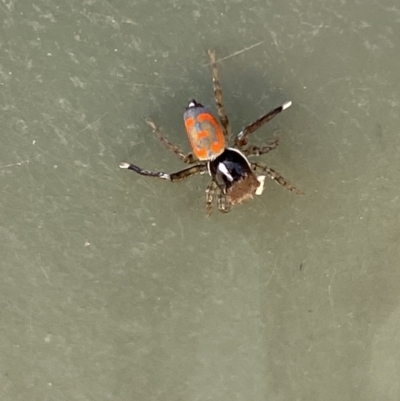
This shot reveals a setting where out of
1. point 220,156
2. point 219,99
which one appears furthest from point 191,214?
point 219,99

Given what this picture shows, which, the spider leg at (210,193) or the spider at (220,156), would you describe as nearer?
the spider at (220,156)

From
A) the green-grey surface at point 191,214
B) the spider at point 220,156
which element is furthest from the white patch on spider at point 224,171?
the green-grey surface at point 191,214

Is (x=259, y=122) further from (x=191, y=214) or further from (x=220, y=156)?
(x=191, y=214)

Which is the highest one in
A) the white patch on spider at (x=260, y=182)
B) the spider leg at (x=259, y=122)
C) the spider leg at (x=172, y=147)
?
the spider leg at (x=172, y=147)

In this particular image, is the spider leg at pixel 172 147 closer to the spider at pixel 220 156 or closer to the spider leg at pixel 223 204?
the spider at pixel 220 156

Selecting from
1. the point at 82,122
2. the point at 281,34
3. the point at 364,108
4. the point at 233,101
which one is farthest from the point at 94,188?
the point at 364,108

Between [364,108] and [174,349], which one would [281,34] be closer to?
[364,108]

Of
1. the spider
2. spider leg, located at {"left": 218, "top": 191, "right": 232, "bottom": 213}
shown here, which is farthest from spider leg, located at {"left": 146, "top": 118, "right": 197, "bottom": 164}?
spider leg, located at {"left": 218, "top": 191, "right": 232, "bottom": 213}
